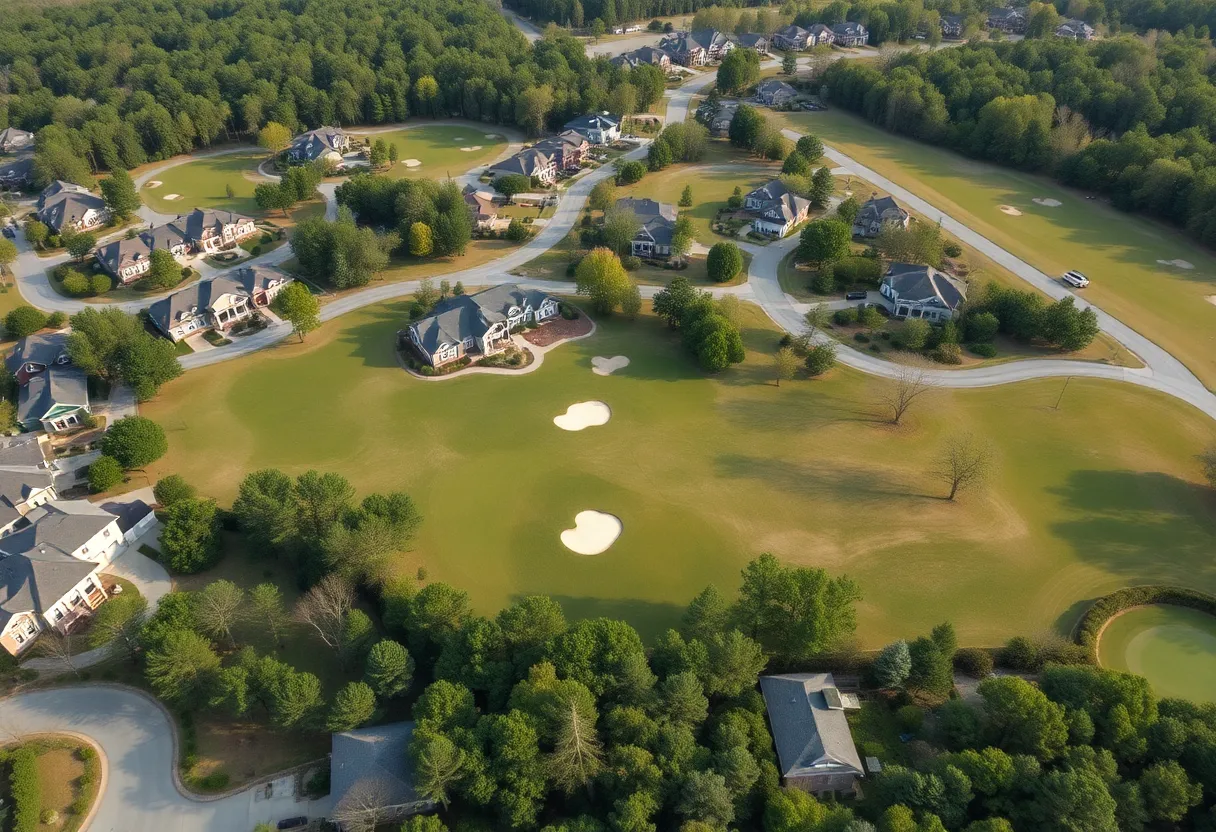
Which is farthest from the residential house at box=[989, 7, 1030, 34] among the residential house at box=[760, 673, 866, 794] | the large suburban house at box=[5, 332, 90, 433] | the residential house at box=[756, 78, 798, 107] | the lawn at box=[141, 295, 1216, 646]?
the large suburban house at box=[5, 332, 90, 433]

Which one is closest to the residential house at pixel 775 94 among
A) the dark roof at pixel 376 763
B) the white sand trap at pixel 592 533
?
the white sand trap at pixel 592 533

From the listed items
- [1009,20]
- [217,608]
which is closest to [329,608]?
[217,608]

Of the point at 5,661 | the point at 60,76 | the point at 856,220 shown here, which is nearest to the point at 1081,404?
the point at 856,220

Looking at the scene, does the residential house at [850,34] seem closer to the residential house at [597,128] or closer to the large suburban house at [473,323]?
the residential house at [597,128]

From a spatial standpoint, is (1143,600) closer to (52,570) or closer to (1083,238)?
(1083,238)

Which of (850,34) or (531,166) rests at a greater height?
(850,34)

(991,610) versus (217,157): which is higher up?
(217,157)

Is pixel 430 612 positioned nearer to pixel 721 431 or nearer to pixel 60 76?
pixel 721 431
